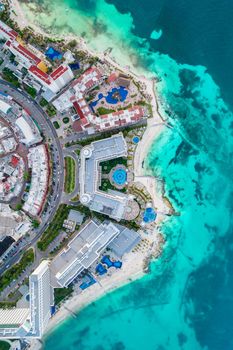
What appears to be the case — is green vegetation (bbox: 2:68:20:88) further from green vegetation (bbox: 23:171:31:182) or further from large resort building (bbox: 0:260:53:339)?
large resort building (bbox: 0:260:53:339)

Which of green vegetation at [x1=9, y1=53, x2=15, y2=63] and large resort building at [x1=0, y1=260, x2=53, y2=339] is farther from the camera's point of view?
green vegetation at [x1=9, y1=53, x2=15, y2=63]

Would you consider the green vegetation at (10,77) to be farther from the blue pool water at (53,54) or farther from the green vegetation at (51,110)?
the blue pool water at (53,54)

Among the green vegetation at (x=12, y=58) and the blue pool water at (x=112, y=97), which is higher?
the blue pool water at (x=112, y=97)

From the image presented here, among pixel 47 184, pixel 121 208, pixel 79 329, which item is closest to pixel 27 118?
pixel 47 184

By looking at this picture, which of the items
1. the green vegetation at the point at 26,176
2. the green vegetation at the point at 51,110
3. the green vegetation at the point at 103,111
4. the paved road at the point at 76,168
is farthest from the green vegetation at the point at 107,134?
the green vegetation at the point at 26,176

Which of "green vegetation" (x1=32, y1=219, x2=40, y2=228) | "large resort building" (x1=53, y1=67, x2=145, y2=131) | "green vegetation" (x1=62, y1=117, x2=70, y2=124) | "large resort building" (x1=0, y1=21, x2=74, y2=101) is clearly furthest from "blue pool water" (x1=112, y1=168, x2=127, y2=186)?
"large resort building" (x1=0, y1=21, x2=74, y2=101)

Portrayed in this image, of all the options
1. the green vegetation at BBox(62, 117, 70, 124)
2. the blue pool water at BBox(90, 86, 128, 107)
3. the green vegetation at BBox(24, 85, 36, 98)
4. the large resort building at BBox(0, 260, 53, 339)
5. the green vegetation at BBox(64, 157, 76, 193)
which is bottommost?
the large resort building at BBox(0, 260, 53, 339)

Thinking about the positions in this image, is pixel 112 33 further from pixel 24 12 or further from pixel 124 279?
pixel 124 279

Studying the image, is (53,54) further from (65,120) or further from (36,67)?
(65,120)
